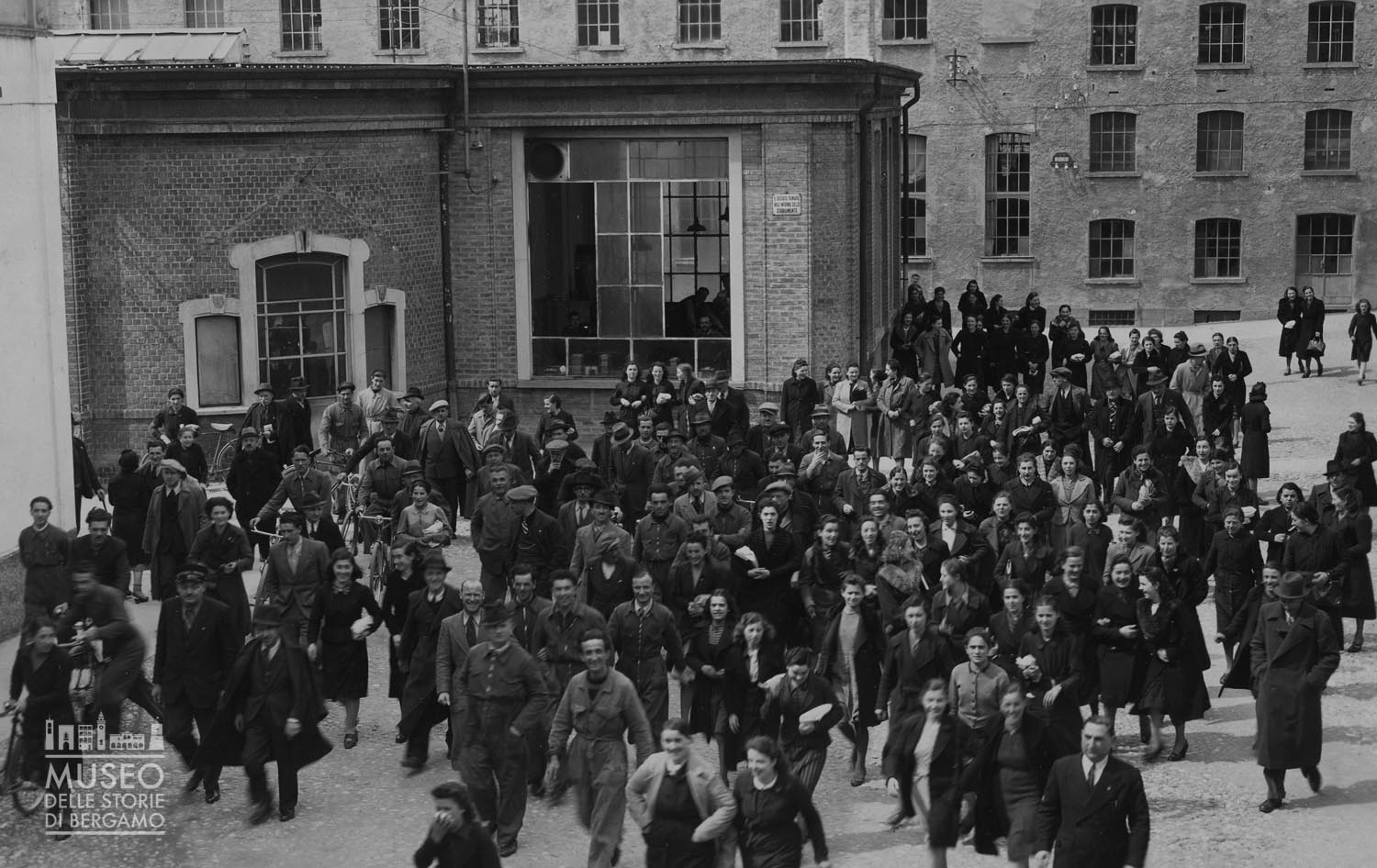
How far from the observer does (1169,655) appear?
14641mm

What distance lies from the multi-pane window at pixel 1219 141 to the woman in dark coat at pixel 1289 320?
11.3 m

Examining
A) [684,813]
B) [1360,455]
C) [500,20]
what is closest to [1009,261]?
[500,20]

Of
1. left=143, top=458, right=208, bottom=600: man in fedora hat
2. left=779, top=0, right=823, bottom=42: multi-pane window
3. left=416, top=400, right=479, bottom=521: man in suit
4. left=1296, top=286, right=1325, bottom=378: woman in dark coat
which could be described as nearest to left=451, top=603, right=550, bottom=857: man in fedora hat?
left=143, top=458, right=208, bottom=600: man in fedora hat

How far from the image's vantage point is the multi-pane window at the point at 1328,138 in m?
43.7

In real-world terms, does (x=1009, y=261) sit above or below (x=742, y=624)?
above

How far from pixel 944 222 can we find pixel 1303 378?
1315 centimetres

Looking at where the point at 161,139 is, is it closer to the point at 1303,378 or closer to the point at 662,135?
the point at 662,135

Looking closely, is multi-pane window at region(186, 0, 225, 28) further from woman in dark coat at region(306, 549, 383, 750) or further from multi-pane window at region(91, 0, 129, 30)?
woman in dark coat at region(306, 549, 383, 750)

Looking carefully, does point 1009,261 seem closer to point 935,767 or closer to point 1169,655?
point 1169,655

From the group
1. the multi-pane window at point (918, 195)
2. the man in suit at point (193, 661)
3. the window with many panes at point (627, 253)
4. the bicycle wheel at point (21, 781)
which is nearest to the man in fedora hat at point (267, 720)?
the man in suit at point (193, 661)

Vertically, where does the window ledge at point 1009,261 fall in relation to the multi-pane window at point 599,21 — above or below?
below

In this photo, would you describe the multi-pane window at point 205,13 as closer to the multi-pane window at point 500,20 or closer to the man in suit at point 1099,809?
the multi-pane window at point 500,20

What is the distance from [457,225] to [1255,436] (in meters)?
11.3

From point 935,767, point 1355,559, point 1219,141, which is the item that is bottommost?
point 935,767
